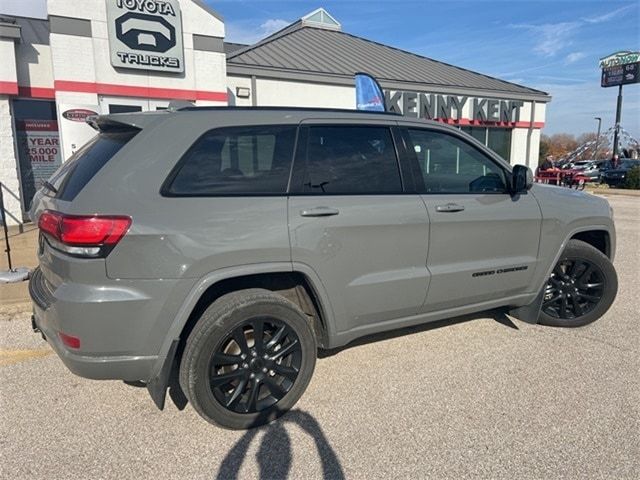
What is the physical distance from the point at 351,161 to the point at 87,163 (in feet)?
5.41

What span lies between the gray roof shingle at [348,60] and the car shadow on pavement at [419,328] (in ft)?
32.3

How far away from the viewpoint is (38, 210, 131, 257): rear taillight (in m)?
2.33

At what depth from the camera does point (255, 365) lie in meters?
2.79

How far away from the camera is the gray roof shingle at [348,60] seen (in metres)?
13.4

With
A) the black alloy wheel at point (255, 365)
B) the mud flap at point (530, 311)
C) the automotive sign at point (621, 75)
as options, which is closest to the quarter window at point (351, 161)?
the black alloy wheel at point (255, 365)

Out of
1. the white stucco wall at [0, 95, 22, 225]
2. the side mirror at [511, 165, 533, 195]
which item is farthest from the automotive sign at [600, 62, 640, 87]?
the white stucco wall at [0, 95, 22, 225]

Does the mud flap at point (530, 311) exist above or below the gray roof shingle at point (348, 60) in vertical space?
below

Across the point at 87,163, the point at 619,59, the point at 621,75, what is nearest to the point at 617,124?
the point at 621,75

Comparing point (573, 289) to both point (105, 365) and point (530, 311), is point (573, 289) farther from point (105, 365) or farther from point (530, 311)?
point (105, 365)

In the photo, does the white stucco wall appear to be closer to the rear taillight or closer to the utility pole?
the rear taillight

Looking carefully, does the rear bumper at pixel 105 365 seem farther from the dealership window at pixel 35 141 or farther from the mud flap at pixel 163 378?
the dealership window at pixel 35 141

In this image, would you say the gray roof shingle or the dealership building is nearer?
the dealership building

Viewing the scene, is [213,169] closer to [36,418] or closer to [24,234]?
[36,418]

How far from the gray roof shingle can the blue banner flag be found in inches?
145
